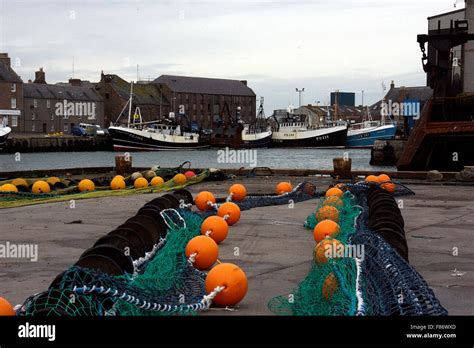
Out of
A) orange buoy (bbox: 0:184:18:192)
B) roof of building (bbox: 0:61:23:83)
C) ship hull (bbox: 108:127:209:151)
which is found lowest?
orange buoy (bbox: 0:184:18:192)

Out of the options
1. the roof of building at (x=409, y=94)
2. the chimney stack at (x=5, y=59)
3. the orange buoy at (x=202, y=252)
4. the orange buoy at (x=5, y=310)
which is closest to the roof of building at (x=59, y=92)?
the chimney stack at (x=5, y=59)

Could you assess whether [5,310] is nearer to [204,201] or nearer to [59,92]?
[204,201]

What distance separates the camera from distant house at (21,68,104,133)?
126 meters

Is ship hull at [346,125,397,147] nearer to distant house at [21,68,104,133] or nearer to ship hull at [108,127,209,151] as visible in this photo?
ship hull at [108,127,209,151]

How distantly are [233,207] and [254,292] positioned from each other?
17.5 ft

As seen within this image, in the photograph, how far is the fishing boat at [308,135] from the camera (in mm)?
132125

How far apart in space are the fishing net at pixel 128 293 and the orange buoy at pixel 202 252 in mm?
160

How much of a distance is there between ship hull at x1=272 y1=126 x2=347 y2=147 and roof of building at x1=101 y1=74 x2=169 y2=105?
30.3 m

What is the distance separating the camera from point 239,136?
128 m

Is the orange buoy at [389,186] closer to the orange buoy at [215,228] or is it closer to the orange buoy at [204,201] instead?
→ the orange buoy at [204,201]

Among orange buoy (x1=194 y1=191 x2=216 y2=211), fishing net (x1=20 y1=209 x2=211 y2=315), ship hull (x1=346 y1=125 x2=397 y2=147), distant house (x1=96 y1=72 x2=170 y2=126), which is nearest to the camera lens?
fishing net (x1=20 y1=209 x2=211 y2=315)

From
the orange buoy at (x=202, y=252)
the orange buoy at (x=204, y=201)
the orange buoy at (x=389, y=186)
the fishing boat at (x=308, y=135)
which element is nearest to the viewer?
the orange buoy at (x=202, y=252)

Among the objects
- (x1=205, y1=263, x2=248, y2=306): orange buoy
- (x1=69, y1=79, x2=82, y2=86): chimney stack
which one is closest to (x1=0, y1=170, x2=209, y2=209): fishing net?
(x1=205, y1=263, x2=248, y2=306): orange buoy

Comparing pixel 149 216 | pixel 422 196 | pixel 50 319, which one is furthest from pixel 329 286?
pixel 422 196
